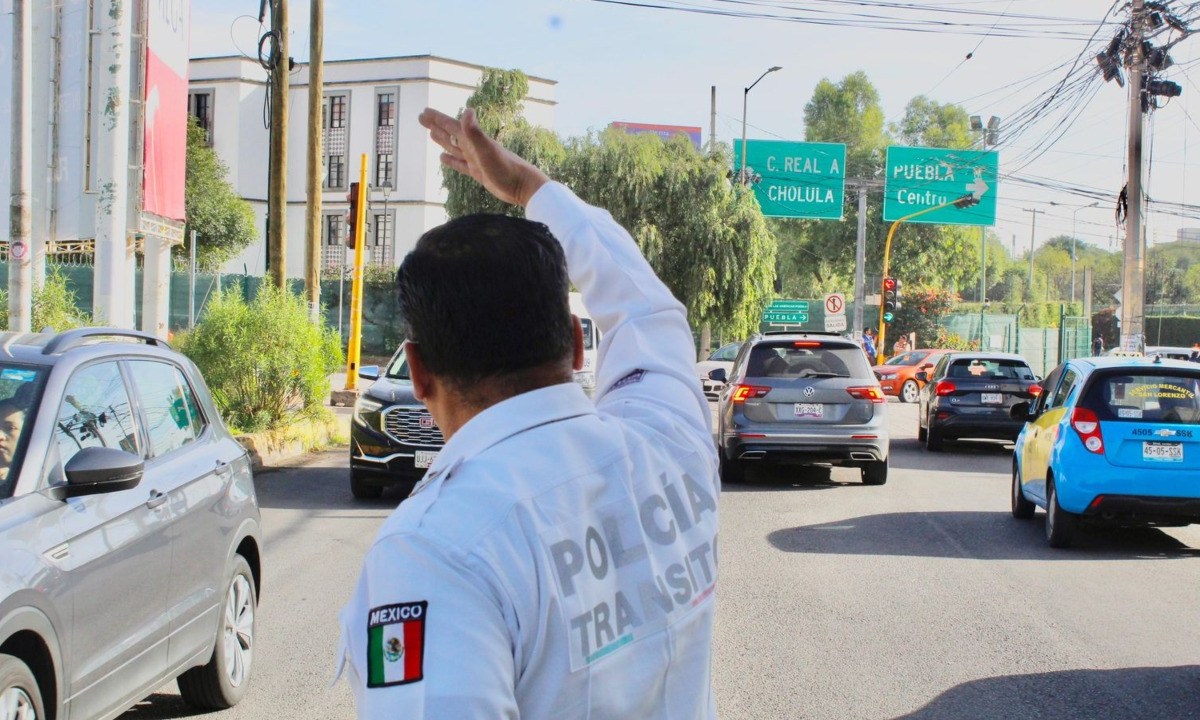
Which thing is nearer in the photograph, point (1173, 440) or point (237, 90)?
point (1173, 440)

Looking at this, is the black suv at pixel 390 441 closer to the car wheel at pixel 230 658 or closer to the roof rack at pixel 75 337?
the car wheel at pixel 230 658

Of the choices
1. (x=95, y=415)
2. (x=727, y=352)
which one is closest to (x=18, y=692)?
(x=95, y=415)

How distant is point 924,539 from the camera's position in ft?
35.6

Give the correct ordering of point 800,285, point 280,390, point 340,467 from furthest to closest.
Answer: point 800,285, point 280,390, point 340,467

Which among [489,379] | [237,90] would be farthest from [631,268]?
[237,90]

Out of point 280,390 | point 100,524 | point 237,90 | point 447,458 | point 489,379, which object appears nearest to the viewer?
point 447,458

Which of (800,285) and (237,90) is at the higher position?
(237,90)

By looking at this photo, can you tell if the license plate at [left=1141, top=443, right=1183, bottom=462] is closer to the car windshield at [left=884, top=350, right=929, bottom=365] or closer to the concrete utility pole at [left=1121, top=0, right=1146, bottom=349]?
the concrete utility pole at [left=1121, top=0, right=1146, bottom=349]

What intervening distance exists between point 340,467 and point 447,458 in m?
13.6

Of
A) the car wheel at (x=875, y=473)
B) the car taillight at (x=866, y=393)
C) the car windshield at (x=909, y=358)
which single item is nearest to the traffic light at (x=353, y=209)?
the car taillight at (x=866, y=393)

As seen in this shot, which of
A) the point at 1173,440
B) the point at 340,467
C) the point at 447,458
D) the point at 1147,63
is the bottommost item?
the point at 340,467

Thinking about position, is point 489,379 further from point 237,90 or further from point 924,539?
point 237,90

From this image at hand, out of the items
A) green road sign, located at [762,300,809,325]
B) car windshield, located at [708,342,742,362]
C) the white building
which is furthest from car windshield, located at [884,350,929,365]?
the white building

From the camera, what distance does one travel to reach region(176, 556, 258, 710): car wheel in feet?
18.2
